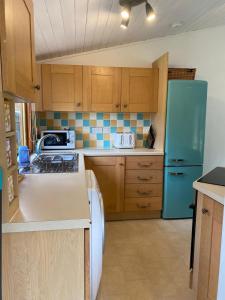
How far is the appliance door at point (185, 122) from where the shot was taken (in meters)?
2.79

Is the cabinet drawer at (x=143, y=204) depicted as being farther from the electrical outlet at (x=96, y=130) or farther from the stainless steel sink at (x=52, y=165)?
the electrical outlet at (x=96, y=130)

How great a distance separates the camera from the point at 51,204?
1164 mm

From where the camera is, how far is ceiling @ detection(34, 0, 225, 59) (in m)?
1.82

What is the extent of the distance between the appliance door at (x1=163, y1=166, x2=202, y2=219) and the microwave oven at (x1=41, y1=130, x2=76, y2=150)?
4.20 ft

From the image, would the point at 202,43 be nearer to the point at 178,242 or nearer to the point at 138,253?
the point at 178,242

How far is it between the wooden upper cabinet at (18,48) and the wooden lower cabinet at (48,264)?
2.04 feet

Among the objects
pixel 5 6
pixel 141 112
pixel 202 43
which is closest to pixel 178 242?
pixel 141 112

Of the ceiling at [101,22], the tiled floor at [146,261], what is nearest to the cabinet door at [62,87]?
the ceiling at [101,22]

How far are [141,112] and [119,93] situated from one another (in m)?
0.41

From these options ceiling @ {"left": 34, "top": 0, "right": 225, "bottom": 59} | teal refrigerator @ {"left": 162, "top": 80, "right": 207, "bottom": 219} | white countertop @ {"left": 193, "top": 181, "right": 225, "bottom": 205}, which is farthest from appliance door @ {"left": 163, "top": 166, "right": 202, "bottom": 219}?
ceiling @ {"left": 34, "top": 0, "right": 225, "bottom": 59}

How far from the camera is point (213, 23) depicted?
10.3 ft

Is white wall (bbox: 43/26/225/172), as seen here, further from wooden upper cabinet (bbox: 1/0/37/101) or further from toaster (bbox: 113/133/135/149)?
wooden upper cabinet (bbox: 1/0/37/101)

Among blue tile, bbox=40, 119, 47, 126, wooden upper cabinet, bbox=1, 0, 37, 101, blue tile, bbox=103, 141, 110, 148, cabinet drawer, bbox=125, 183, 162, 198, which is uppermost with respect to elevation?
wooden upper cabinet, bbox=1, 0, 37, 101

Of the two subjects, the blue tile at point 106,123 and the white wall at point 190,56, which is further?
the blue tile at point 106,123
